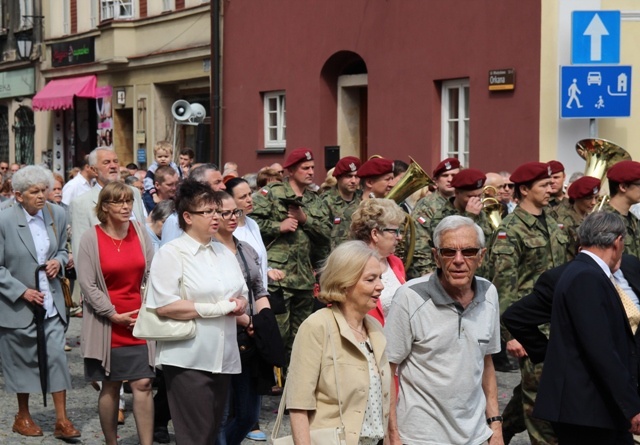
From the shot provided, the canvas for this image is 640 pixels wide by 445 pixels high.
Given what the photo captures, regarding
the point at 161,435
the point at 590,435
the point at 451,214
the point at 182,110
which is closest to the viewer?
the point at 590,435

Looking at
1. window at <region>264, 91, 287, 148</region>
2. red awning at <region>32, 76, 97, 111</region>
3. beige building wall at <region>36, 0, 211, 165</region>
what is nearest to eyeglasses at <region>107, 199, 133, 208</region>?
window at <region>264, 91, 287, 148</region>

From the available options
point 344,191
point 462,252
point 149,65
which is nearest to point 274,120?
point 149,65

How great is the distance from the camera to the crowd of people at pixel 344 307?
573 cm

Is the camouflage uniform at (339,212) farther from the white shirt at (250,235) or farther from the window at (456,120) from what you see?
the window at (456,120)

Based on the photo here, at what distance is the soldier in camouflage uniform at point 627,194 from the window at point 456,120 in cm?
949

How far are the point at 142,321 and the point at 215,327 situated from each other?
399 millimetres

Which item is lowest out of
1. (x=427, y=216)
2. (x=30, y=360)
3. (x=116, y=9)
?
(x=30, y=360)

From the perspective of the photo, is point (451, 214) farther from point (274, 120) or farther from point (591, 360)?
point (274, 120)

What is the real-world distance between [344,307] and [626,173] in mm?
4301

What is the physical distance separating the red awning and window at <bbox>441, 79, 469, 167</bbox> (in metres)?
14.6

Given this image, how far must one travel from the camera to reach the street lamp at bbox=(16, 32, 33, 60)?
36250mm

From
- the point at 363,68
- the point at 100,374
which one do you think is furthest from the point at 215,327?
the point at 363,68

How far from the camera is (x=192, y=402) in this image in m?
7.13

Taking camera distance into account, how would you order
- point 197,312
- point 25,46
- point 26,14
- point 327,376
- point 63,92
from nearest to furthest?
point 327,376 < point 197,312 < point 63,92 < point 25,46 < point 26,14
